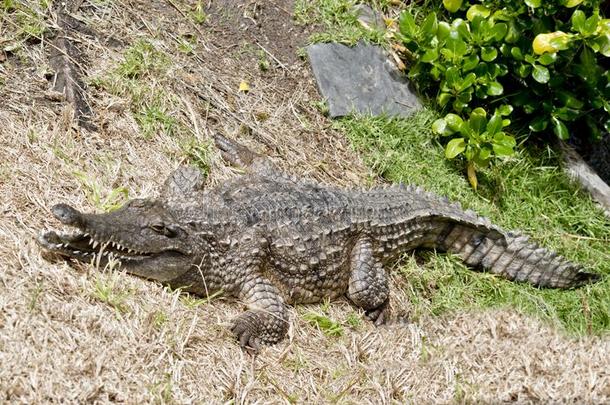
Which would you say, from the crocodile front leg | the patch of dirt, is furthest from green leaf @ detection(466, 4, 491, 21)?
the crocodile front leg

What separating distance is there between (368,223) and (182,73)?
185 centimetres

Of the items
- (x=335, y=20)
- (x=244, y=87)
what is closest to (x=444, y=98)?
(x=335, y=20)

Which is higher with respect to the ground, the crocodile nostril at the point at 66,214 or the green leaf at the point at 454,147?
the green leaf at the point at 454,147

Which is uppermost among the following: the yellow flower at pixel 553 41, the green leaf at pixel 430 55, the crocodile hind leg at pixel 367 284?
the yellow flower at pixel 553 41

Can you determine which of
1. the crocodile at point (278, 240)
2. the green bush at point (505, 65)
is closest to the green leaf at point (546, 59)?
the green bush at point (505, 65)

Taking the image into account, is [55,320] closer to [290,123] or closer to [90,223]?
[90,223]

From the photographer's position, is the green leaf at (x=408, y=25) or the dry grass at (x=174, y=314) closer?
the dry grass at (x=174, y=314)

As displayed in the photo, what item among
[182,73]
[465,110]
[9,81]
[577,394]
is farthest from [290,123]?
[577,394]

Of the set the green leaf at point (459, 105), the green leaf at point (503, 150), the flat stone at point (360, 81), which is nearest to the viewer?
the green leaf at point (503, 150)

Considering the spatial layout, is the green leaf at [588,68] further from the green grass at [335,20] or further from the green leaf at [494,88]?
the green grass at [335,20]

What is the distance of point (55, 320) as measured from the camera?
3.83 m

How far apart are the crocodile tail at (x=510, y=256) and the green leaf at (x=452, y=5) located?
69.5 inches

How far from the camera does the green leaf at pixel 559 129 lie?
234 inches

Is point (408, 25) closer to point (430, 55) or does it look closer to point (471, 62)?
point (430, 55)
